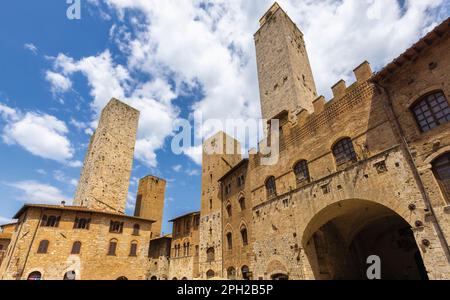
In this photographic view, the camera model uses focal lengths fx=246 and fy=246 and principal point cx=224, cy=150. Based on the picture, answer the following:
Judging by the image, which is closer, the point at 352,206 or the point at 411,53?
the point at 411,53

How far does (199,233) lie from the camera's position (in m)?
25.3

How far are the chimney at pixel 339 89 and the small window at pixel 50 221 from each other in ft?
80.2

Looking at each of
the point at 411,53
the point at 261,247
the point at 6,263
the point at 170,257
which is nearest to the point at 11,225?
the point at 6,263

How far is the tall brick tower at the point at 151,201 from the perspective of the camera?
35500mm

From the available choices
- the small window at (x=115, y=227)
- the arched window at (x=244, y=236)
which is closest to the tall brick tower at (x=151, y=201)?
the small window at (x=115, y=227)

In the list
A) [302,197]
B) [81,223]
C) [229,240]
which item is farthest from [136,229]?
[302,197]

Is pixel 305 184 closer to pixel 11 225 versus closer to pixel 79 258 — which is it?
pixel 79 258

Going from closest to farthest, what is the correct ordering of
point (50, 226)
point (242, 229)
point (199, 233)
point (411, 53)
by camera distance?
point (411, 53)
point (242, 229)
point (50, 226)
point (199, 233)

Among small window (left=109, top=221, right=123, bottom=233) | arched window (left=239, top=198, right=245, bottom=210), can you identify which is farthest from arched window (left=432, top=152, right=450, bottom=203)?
small window (left=109, top=221, right=123, bottom=233)

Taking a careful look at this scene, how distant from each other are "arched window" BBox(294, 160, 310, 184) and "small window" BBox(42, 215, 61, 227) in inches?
833

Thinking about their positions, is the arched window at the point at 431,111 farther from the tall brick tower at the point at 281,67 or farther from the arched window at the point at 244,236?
the arched window at the point at 244,236

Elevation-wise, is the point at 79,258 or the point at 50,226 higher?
the point at 50,226

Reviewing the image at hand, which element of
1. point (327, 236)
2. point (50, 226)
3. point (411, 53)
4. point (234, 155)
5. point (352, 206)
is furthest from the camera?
point (234, 155)

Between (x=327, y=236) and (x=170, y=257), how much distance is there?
20442 millimetres
